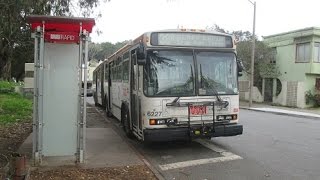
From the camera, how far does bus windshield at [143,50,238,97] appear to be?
1082 centimetres

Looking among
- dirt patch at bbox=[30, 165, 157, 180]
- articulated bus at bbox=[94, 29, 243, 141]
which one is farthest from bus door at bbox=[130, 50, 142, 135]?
dirt patch at bbox=[30, 165, 157, 180]

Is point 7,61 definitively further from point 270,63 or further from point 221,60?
point 221,60

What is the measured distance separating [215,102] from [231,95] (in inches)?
19.1

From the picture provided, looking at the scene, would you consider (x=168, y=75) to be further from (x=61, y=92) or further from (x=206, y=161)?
(x=61, y=92)

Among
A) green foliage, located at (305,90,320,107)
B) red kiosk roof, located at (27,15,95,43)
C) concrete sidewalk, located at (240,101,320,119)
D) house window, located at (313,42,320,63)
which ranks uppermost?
house window, located at (313,42,320,63)

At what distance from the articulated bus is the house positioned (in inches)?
1002

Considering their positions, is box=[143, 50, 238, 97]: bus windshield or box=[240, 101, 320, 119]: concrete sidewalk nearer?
box=[143, 50, 238, 97]: bus windshield

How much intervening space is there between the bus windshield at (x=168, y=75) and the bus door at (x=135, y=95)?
0.58m

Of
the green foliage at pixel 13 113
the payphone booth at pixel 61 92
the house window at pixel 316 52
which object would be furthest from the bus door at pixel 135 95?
the house window at pixel 316 52

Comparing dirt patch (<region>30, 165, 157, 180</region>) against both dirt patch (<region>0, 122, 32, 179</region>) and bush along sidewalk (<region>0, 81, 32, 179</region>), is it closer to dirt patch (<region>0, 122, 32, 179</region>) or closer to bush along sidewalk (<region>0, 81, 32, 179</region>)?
bush along sidewalk (<region>0, 81, 32, 179</region>)

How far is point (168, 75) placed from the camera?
428 inches

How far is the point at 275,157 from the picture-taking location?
10.7 metres

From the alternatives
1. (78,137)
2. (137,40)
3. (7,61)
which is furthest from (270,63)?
(78,137)

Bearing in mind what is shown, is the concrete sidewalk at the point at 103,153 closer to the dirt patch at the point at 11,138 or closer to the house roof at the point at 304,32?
the dirt patch at the point at 11,138
